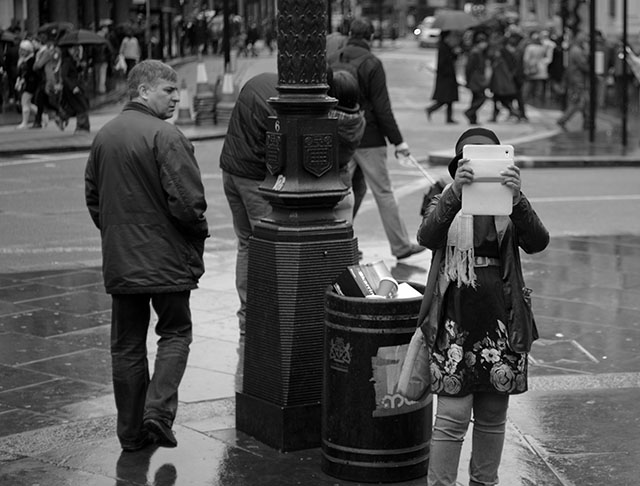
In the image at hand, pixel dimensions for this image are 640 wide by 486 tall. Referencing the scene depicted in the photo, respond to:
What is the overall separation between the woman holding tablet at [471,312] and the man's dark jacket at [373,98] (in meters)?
5.94

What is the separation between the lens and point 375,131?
1140 cm

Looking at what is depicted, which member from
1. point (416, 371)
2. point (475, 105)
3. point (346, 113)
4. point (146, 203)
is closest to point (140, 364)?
point (146, 203)

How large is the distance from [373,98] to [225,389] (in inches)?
174

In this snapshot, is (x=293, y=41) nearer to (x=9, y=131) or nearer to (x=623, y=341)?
(x=623, y=341)

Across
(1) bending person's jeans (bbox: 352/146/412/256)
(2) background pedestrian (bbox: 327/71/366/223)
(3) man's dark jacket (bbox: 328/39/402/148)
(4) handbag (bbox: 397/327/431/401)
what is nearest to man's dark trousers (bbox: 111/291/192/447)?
(4) handbag (bbox: 397/327/431/401)

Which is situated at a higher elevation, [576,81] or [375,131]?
[375,131]

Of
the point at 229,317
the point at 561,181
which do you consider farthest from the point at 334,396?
the point at 561,181

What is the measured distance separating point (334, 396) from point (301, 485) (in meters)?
0.42

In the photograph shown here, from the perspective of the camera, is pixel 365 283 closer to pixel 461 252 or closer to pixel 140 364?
pixel 461 252

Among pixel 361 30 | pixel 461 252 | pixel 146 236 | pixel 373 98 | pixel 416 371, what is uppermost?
pixel 361 30

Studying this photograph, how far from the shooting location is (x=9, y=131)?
1046 inches

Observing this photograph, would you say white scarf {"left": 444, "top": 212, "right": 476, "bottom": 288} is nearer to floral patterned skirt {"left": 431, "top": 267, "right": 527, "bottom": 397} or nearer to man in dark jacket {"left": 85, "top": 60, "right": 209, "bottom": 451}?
floral patterned skirt {"left": 431, "top": 267, "right": 527, "bottom": 397}

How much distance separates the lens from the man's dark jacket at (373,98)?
1125 centimetres

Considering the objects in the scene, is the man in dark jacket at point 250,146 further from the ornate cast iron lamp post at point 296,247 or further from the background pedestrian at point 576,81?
the background pedestrian at point 576,81
